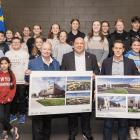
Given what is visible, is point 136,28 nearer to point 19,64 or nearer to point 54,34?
point 54,34

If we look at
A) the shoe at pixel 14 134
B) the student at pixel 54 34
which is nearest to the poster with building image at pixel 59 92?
the shoe at pixel 14 134

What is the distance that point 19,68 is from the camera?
5242 mm

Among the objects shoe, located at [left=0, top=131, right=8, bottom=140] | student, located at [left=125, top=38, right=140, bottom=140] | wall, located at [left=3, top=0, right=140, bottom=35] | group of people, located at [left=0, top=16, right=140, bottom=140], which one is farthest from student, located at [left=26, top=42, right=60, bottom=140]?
wall, located at [left=3, top=0, right=140, bottom=35]

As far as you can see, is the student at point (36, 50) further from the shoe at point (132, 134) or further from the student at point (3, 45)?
the shoe at point (132, 134)

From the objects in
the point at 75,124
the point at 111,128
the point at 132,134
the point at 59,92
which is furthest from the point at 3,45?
the point at 132,134

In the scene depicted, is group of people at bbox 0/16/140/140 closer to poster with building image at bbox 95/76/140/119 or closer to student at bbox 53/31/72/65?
student at bbox 53/31/72/65

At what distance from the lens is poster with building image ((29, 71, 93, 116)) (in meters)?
4.18

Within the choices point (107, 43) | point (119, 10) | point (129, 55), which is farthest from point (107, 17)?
point (129, 55)

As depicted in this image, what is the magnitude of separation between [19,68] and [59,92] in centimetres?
123

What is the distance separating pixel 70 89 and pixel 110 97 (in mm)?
559

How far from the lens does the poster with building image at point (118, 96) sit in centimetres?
428

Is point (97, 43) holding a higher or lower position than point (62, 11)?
lower

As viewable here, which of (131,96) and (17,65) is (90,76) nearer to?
(131,96)

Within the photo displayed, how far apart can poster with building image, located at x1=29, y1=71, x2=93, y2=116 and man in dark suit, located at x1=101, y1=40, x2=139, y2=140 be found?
0.95 ft
